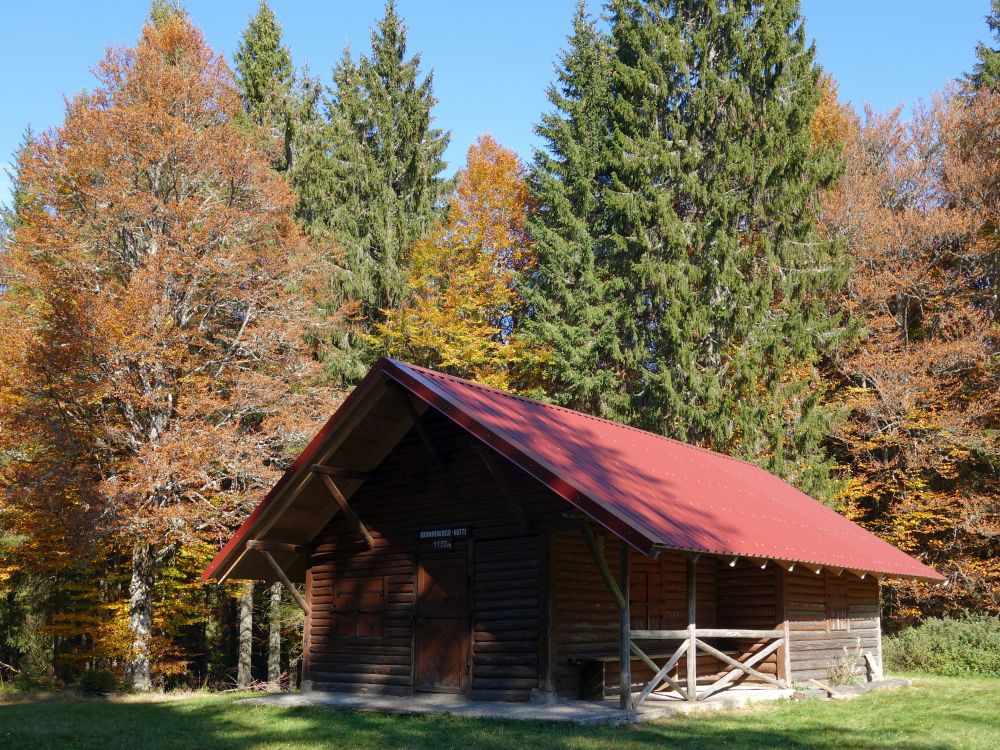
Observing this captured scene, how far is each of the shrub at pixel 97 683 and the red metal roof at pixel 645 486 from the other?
4652mm

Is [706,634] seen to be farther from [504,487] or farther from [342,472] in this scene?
[342,472]

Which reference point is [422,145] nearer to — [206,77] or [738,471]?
[206,77]

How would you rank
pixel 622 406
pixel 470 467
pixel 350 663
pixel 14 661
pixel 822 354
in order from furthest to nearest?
pixel 14 661 < pixel 822 354 < pixel 622 406 < pixel 350 663 < pixel 470 467

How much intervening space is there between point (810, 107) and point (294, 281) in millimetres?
16721

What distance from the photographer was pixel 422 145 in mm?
34688

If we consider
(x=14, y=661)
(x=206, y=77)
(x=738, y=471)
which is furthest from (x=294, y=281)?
(x=14, y=661)

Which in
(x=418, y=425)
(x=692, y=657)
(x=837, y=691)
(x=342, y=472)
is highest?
(x=418, y=425)

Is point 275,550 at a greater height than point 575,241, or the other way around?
point 575,241

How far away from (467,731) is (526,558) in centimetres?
343

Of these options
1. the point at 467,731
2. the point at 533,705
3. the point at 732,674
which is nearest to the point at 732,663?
the point at 732,674

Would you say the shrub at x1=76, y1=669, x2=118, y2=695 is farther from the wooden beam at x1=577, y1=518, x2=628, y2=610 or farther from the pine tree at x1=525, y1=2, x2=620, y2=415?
the pine tree at x1=525, y1=2, x2=620, y2=415

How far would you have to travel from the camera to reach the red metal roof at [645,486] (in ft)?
39.4

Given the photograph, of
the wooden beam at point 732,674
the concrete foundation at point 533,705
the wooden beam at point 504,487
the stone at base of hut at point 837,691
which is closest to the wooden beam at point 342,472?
the wooden beam at point 504,487

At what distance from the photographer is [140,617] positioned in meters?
22.0
